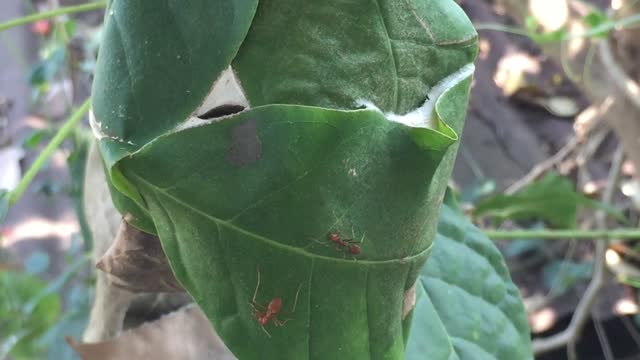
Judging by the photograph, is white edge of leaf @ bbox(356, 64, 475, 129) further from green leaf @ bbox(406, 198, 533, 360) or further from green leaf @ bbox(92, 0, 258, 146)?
green leaf @ bbox(406, 198, 533, 360)

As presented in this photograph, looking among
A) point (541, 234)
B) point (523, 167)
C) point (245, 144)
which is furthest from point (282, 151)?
point (523, 167)

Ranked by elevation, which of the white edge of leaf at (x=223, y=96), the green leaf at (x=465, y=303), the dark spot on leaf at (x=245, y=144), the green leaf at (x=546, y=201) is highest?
the white edge of leaf at (x=223, y=96)

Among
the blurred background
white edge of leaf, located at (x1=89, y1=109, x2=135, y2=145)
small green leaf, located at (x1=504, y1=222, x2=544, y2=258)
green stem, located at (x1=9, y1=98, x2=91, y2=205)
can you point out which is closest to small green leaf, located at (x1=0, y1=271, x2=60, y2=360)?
the blurred background

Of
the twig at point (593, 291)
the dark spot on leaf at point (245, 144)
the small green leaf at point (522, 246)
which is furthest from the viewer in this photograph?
the small green leaf at point (522, 246)

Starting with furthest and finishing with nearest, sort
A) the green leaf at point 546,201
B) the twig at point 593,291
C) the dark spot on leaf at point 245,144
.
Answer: the twig at point 593,291 < the green leaf at point 546,201 < the dark spot on leaf at point 245,144

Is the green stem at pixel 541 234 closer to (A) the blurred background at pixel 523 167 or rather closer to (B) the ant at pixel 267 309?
(A) the blurred background at pixel 523 167

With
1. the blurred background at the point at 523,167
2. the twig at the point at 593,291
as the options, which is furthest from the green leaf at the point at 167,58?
the twig at the point at 593,291
